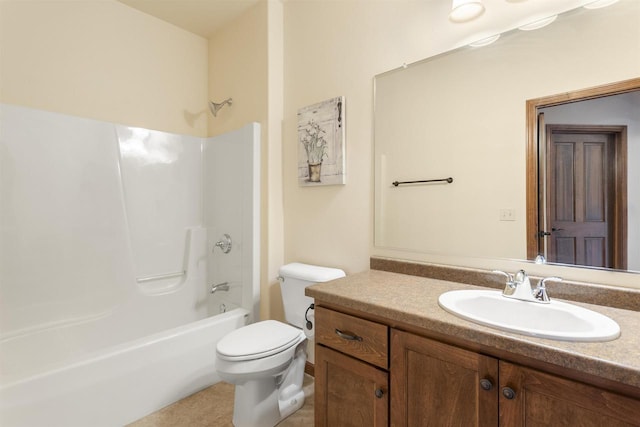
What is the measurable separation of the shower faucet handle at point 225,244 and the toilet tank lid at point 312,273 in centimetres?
66

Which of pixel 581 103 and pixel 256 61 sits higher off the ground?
pixel 256 61

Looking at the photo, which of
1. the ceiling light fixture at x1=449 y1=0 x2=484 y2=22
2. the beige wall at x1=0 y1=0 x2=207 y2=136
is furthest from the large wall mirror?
the beige wall at x1=0 y1=0 x2=207 y2=136

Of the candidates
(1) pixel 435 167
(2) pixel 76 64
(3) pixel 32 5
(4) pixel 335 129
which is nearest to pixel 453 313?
(1) pixel 435 167

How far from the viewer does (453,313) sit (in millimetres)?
946

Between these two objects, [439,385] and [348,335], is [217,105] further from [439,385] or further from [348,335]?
[439,385]

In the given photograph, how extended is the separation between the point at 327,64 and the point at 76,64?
1.77m

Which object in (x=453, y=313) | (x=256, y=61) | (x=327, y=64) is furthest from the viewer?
(x=256, y=61)

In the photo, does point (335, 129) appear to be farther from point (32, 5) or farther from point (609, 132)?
point (32, 5)

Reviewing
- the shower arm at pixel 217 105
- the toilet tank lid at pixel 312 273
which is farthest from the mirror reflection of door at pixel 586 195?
the shower arm at pixel 217 105

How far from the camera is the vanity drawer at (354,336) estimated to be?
104 centimetres

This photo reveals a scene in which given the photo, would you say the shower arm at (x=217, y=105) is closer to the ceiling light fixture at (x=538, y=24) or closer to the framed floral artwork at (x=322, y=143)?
the framed floral artwork at (x=322, y=143)

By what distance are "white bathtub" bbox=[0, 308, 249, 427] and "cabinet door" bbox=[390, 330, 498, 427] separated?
1.24 m

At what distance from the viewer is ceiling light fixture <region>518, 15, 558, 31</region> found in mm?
1174

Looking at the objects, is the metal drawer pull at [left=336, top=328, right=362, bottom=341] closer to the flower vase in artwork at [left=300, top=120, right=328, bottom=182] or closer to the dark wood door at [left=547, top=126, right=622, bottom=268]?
the dark wood door at [left=547, top=126, right=622, bottom=268]
